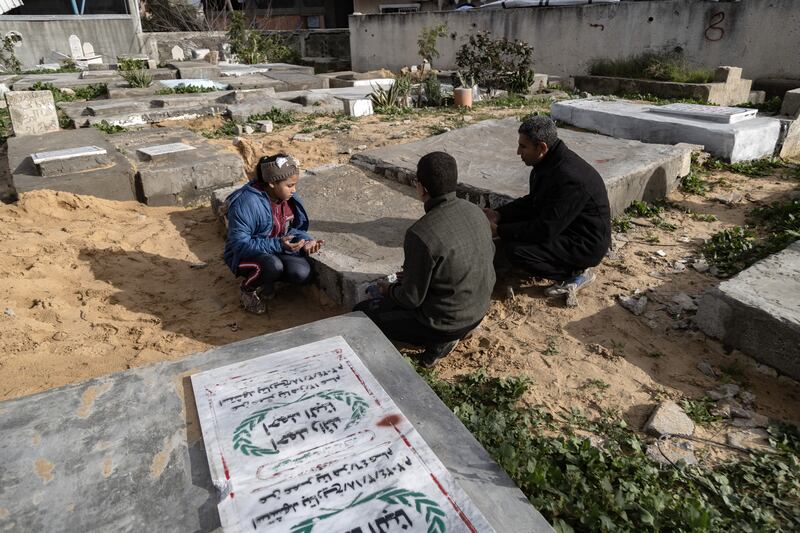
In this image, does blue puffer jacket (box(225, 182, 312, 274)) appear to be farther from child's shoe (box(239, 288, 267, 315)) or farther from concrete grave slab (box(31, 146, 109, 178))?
concrete grave slab (box(31, 146, 109, 178))

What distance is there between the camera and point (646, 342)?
3102mm

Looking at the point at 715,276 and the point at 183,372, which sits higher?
the point at 183,372

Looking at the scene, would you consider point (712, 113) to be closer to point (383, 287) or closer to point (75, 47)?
point (383, 287)

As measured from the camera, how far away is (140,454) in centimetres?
169

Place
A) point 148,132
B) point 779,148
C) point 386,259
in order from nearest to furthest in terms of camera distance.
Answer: point 386,259
point 779,148
point 148,132

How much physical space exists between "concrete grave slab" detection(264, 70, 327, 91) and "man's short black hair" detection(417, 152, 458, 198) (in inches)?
422

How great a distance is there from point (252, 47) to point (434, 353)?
59.6 feet

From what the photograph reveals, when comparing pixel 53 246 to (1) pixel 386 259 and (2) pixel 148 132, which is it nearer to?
(1) pixel 386 259

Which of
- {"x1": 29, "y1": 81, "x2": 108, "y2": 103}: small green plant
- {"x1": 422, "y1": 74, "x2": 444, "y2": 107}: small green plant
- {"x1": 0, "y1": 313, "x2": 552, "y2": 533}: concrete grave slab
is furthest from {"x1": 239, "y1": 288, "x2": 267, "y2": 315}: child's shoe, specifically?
{"x1": 29, "y1": 81, "x2": 108, "y2": 103}: small green plant

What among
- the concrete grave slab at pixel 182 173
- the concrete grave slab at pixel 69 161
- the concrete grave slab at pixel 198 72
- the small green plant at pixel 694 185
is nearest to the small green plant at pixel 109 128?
the concrete grave slab at pixel 182 173

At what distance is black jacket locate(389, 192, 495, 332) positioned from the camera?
2600 millimetres

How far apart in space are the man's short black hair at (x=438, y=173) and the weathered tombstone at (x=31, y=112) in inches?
256

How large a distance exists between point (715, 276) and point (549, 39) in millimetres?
12118

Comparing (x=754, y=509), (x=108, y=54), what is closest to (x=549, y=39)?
(x=754, y=509)
